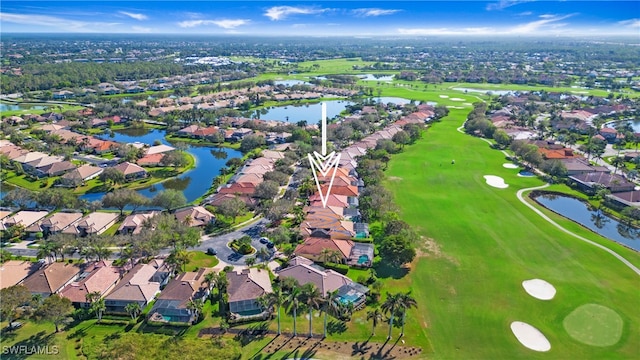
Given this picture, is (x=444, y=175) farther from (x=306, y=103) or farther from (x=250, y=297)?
(x=306, y=103)

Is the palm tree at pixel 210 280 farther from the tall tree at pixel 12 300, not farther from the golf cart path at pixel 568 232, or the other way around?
the golf cart path at pixel 568 232

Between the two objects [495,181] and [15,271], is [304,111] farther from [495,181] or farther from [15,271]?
[15,271]

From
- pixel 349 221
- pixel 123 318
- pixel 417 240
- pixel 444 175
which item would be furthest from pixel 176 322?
pixel 444 175

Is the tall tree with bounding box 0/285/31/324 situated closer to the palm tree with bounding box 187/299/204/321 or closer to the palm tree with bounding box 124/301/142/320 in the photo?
the palm tree with bounding box 124/301/142/320

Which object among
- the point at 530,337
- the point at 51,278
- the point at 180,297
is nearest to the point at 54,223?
the point at 51,278

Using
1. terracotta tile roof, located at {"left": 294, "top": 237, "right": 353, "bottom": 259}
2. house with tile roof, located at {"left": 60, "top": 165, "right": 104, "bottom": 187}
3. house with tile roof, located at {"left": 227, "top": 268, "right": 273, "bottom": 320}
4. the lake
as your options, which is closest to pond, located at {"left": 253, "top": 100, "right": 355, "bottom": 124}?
the lake
